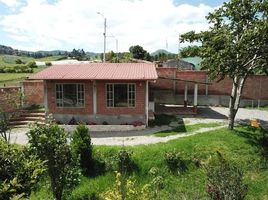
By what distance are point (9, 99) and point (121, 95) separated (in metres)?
6.75

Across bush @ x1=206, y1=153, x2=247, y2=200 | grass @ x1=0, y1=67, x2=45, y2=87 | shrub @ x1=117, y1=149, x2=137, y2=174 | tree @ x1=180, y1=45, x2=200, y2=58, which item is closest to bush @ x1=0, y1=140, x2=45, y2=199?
bush @ x1=206, y1=153, x2=247, y2=200

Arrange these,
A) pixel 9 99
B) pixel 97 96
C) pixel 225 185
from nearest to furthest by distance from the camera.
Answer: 1. pixel 225 185
2. pixel 9 99
3. pixel 97 96

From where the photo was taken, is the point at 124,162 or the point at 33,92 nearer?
the point at 124,162

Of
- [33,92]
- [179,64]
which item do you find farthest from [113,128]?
[179,64]

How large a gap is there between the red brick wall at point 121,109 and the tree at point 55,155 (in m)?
8.15

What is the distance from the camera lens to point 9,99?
65.6 feet

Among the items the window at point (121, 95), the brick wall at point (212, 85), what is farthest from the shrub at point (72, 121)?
the brick wall at point (212, 85)

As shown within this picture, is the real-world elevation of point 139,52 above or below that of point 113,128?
above

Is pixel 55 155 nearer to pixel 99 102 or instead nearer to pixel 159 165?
pixel 159 165

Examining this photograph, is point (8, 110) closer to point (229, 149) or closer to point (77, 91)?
point (77, 91)

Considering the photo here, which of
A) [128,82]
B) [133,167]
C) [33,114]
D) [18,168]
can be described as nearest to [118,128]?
[128,82]

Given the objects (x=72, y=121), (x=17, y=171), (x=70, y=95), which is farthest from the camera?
(x=70, y=95)

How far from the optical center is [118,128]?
66.0 ft

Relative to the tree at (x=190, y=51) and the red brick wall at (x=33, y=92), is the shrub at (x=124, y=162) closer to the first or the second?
the tree at (x=190, y=51)
